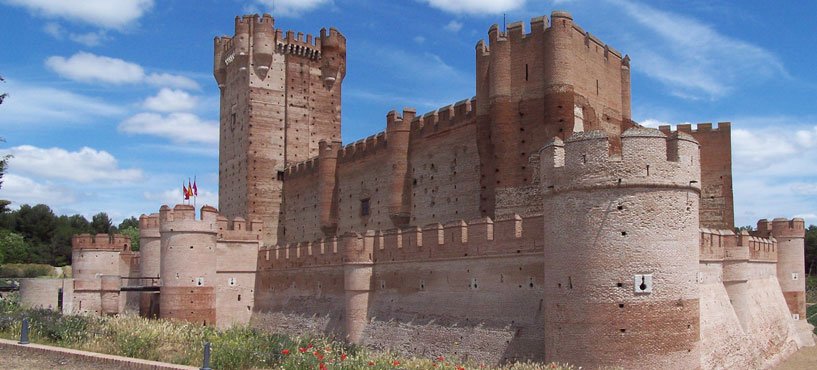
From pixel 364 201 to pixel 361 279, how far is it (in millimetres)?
10219

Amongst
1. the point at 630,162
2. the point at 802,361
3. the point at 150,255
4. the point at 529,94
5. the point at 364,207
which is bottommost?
the point at 802,361

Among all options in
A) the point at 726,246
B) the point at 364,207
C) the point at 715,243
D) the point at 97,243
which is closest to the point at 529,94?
the point at 715,243

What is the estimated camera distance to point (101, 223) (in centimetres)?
7731

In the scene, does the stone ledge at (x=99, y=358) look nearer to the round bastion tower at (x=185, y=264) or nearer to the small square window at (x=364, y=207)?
the round bastion tower at (x=185, y=264)

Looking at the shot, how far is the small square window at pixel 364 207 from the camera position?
34166 millimetres

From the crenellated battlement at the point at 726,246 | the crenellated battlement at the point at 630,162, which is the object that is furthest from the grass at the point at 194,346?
the crenellated battlement at the point at 726,246

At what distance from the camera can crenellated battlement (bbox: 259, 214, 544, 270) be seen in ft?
62.1

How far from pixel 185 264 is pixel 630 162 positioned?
19.2 metres

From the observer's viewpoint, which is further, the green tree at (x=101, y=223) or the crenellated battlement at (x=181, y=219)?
the green tree at (x=101, y=223)

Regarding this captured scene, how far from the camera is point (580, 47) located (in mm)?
24625

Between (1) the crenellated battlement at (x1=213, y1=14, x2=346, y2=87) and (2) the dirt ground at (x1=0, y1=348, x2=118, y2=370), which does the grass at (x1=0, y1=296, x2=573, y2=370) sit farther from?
(1) the crenellated battlement at (x1=213, y1=14, x2=346, y2=87)

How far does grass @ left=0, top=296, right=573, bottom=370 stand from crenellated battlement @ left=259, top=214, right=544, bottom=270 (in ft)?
10.1

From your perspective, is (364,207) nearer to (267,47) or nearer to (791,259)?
(267,47)

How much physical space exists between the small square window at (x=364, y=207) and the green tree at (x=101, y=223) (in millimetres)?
47823
